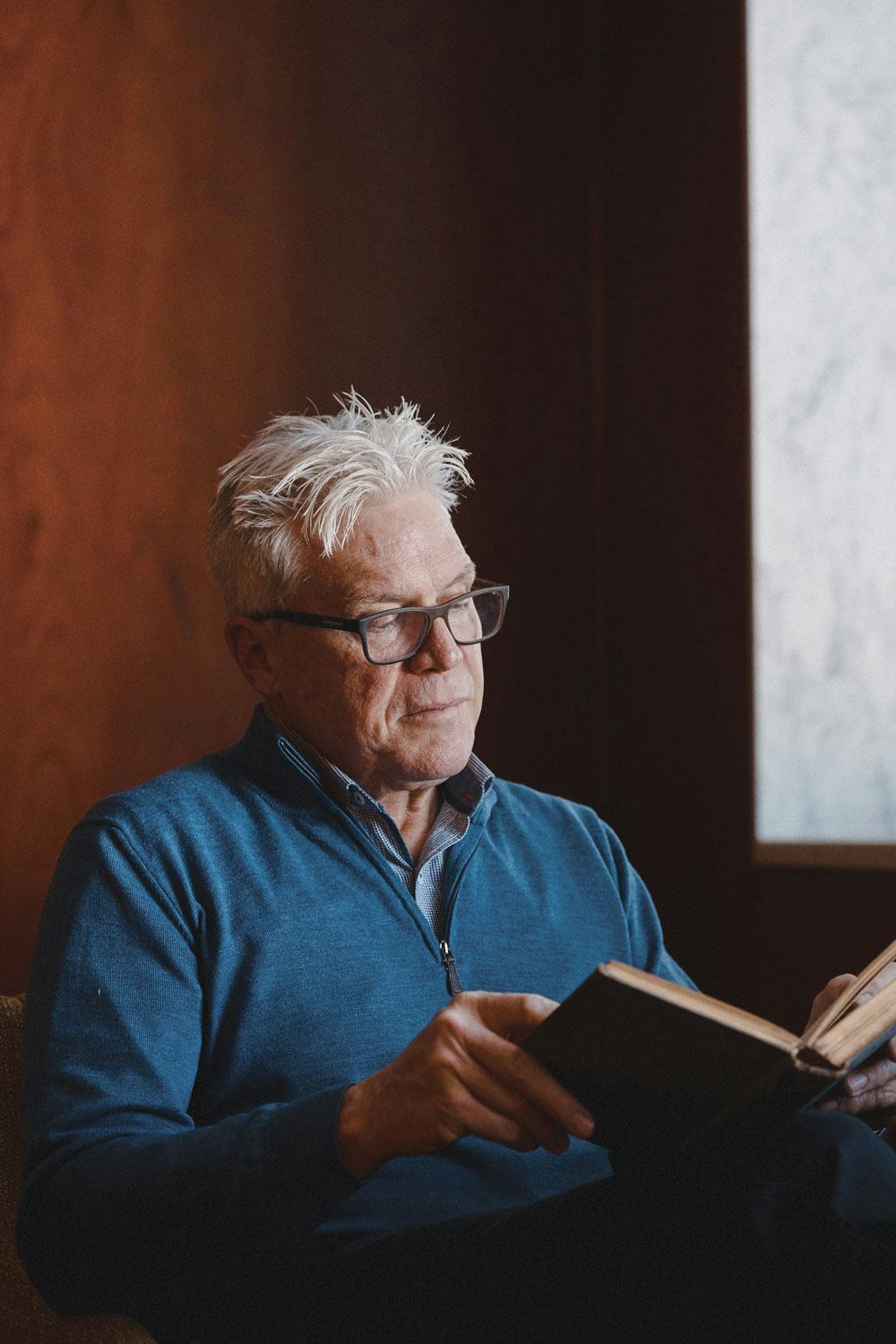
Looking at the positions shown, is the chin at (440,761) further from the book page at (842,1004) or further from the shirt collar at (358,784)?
the book page at (842,1004)

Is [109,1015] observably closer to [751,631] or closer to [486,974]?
[486,974]

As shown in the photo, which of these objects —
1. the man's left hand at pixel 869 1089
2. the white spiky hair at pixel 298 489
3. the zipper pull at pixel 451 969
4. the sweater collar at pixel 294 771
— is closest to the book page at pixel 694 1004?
the man's left hand at pixel 869 1089

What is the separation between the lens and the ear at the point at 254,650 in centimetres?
149

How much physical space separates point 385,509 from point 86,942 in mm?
544

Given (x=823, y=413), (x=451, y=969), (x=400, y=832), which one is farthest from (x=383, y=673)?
(x=823, y=413)

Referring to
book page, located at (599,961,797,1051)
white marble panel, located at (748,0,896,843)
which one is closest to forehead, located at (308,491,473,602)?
book page, located at (599,961,797,1051)

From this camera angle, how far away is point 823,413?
221 centimetres

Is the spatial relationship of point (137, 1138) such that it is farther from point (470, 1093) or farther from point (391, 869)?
point (391, 869)

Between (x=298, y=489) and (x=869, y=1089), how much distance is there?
2.67ft

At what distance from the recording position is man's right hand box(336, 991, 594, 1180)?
36.5 inches

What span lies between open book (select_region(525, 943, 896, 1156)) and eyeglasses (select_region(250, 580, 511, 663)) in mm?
582

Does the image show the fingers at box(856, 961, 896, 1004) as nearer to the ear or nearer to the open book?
the open book

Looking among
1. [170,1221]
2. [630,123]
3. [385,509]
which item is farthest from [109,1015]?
[630,123]

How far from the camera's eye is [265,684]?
1.50 m
